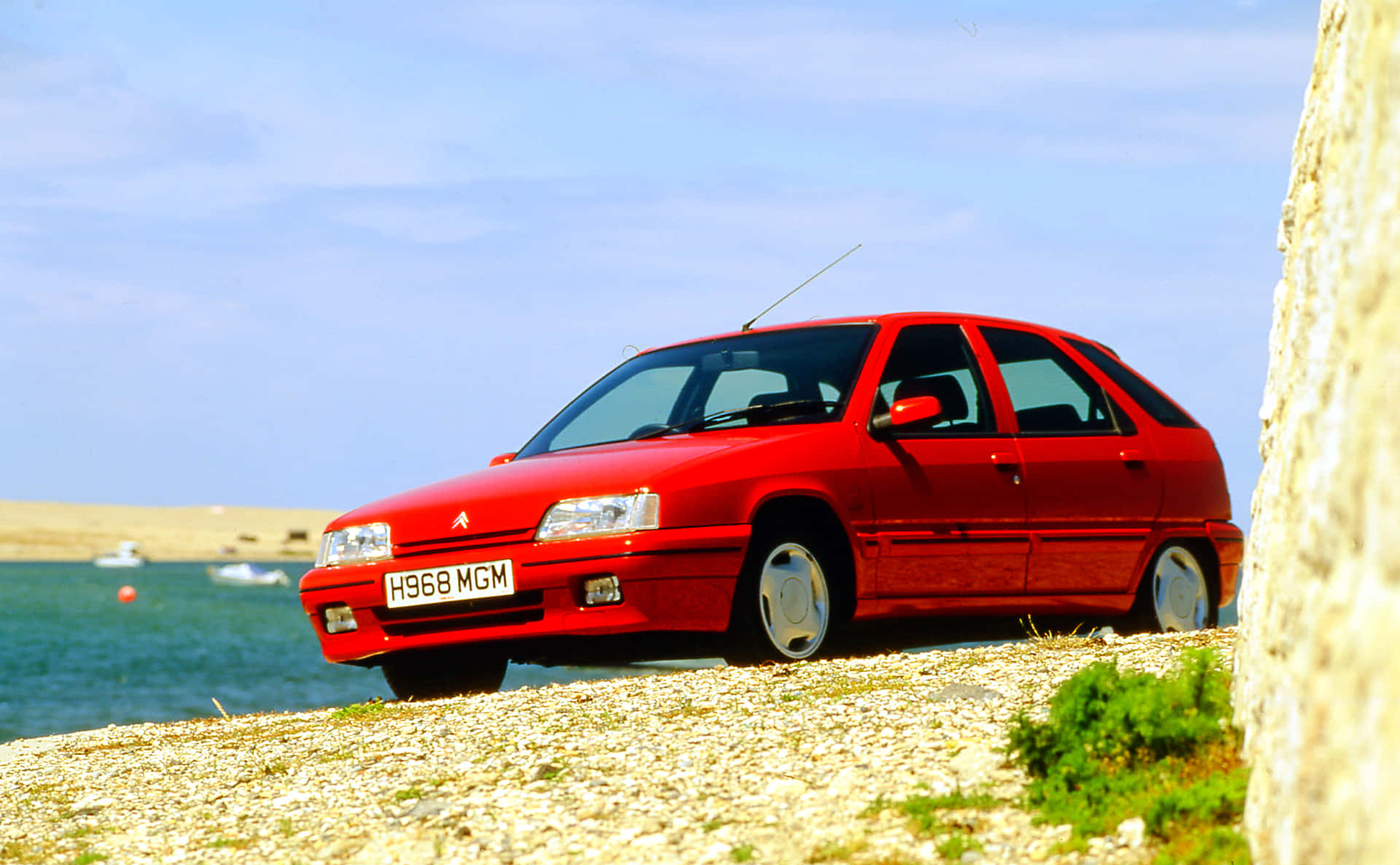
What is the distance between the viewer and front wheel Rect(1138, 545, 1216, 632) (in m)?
8.27

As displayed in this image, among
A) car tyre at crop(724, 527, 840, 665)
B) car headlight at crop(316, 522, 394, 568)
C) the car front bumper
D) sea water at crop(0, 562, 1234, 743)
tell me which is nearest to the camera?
the car front bumper

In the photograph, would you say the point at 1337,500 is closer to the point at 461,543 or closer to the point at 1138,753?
the point at 1138,753

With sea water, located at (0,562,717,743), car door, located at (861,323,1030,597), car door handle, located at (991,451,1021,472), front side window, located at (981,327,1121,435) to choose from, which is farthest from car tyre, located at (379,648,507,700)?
sea water, located at (0,562,717,743)

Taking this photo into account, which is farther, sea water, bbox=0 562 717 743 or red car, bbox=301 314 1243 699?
sea water, bbox=0 562 717 743

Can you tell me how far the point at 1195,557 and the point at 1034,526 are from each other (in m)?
1.36

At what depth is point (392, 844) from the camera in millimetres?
4352

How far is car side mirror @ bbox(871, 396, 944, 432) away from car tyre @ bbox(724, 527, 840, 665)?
0.60 metres

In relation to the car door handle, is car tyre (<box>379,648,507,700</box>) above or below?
below

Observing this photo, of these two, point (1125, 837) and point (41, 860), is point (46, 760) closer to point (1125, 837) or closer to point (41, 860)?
point (41, 860)

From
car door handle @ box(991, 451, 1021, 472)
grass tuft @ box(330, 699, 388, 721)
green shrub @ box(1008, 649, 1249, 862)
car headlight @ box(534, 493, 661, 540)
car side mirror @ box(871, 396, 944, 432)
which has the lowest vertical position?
grass tuft @ box(330, 699, 388, 721)

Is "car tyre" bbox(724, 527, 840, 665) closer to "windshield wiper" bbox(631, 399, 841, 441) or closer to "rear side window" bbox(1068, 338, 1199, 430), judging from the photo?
"windshield wiper" bbox(631, 399, 841, 441)

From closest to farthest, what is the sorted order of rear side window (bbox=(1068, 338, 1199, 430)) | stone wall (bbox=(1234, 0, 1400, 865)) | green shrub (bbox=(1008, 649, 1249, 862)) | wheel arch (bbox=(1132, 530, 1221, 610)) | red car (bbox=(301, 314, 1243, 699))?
stone wall (bbox=(1234, 0, 1400, 865)), green shrub (bbox=(1008, 649, 1249, 862)), red car (bbox=(301, 314, 1243, 699)), wheel arch (bbox=(1132, 530, 1221, 610)), rear side window (bbox=(1068, 338, 1199, 430))

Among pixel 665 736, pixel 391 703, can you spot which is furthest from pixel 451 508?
pixel 665 736

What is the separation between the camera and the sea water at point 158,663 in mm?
46906
